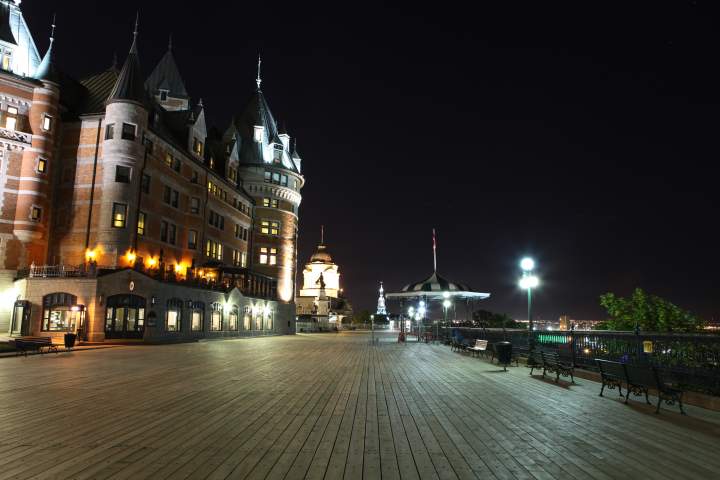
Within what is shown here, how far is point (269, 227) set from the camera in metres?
67.6

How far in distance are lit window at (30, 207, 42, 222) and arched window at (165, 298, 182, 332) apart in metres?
11.5

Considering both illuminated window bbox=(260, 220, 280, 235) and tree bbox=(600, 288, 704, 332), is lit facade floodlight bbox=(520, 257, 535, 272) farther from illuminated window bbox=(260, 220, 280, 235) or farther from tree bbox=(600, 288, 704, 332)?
illuminated window bbox=(260, 220, 280, 235)

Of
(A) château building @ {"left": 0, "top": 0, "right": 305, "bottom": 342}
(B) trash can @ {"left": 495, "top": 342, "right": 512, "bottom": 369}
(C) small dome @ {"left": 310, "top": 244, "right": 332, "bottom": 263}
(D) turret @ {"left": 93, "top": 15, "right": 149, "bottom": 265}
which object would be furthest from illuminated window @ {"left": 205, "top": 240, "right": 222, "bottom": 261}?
(C) small dome @ {"left": 310, "top": 244, "right": 332, "bottom": 263}

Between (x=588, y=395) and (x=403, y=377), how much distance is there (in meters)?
5.76

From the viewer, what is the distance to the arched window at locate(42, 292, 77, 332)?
3394 cm

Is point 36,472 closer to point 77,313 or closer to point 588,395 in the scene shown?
point 588,395

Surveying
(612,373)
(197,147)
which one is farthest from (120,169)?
(612,373)

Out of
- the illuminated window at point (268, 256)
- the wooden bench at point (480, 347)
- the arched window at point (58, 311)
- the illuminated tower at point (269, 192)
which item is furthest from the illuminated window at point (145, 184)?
the wooden bench at point (480, 347)

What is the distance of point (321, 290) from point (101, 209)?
3708 inches

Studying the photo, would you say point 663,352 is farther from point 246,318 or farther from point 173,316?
point 246,318

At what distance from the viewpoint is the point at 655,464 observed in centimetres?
666

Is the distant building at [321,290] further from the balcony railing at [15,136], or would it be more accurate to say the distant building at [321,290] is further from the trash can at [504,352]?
the trash can at [504,352]

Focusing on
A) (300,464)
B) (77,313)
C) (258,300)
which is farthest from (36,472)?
(258,300)

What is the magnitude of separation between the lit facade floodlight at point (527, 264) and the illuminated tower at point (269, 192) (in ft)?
155
